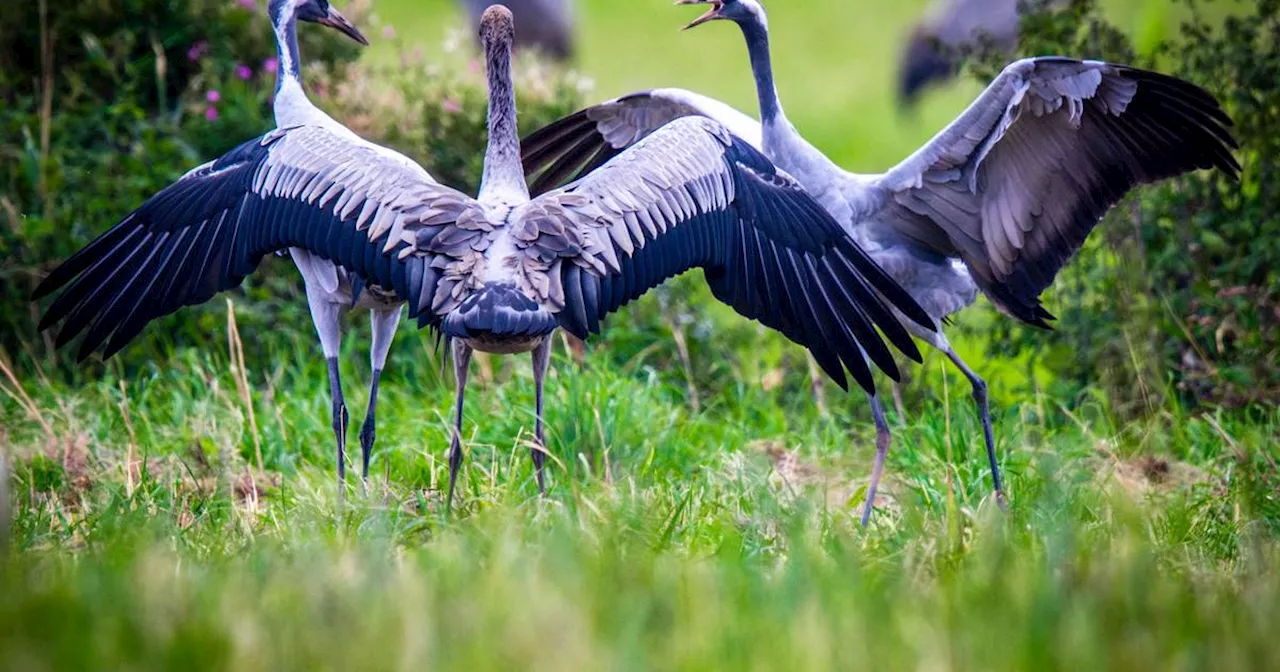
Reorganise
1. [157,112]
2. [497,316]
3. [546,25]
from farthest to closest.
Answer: [546,25] < [157,112] < [497,316]

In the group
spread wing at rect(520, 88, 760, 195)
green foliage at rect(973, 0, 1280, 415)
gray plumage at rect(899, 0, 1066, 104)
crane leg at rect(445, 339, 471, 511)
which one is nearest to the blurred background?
green foliage at rect(973, 0, 1280, 415)

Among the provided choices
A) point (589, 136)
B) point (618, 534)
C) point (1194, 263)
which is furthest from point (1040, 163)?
point (618, 534)

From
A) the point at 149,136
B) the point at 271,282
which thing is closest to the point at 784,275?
the point at 271,282

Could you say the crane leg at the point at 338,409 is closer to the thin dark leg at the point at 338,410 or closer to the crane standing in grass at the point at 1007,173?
the thin dark leg at the point at 338,410

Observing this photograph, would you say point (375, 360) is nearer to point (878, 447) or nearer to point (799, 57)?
point (878, 447)

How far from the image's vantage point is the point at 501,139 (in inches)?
219

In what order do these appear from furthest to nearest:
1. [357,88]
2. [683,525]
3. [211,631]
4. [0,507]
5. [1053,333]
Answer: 1. [357,88]
2. [1053,333]
3. [683,525]
4. [0,507]
5. [211,631]

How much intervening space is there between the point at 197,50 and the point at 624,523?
4814 mm

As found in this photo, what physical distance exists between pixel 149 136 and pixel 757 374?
10.2 ft

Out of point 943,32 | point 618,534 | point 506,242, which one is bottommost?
point 618,534

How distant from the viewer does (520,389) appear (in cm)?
671

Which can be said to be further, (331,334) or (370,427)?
(370,427)

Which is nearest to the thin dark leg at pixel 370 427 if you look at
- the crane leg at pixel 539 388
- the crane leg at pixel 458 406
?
the crane leg at pixel 458 406

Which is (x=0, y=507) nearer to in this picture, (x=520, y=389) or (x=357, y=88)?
(x=520, y=389)
